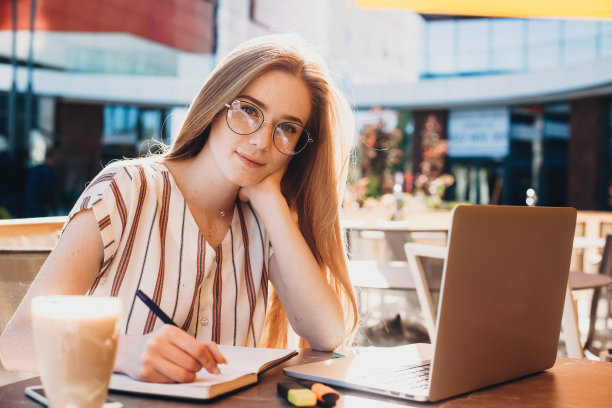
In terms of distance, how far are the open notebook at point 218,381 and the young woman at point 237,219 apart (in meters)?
0.33

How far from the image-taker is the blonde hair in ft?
5.11

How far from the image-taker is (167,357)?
90 cm

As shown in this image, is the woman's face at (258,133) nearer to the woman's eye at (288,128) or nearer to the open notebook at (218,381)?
the woman's eye at (288,128)

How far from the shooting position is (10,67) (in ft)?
48.9

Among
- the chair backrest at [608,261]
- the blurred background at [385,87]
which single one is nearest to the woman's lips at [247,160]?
the chair backrest at [608,261]

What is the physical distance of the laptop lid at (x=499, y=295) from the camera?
2.86 feet

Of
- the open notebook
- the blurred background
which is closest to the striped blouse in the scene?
the open notebook

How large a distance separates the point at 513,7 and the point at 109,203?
2.87 m

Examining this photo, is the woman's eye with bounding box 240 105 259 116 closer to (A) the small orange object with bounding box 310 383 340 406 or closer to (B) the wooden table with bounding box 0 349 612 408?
(B) the wooden table with bounding box 0 349 612 408

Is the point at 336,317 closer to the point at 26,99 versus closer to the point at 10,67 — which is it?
the point at 10,67

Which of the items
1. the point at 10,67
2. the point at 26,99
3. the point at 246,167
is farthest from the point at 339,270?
the point at 26,99

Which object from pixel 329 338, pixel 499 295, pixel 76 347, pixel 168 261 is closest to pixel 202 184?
pixel 168 261

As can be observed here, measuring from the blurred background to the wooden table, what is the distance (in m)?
13.0

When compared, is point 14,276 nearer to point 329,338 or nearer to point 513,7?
point 329,338
